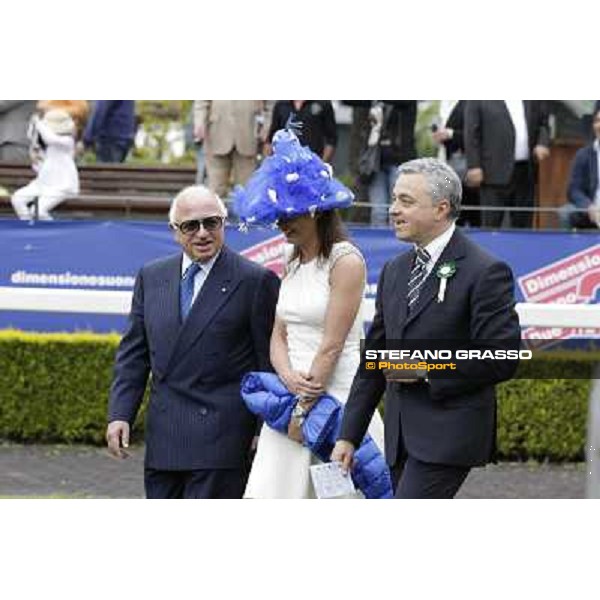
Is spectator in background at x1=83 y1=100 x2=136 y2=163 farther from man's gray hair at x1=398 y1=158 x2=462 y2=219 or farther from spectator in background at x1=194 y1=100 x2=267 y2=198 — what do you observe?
man's gray hair at x1=398 y1=158 x2=462 y2=219

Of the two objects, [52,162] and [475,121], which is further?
[52,162]

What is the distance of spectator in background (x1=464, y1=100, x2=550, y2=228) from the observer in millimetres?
10216

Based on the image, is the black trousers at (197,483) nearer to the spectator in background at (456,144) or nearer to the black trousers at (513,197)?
the spectator in background at (456,144)

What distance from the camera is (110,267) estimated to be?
9.94 metres

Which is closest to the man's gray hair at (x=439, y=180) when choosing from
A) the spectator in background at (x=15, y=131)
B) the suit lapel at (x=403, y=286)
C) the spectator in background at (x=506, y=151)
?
the suit lapel at (x=403, y=286)

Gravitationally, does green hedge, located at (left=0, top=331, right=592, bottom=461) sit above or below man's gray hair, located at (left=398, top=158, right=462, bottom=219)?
below

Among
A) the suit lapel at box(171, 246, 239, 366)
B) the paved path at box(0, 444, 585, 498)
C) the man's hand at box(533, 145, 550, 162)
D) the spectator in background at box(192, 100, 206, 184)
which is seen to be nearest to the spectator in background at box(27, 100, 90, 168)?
the spectator in background at box(192, 100, 206, 184)

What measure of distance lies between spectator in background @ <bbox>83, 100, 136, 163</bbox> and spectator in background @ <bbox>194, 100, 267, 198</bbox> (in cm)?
154

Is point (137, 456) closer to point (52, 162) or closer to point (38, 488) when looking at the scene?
point (38, 488)

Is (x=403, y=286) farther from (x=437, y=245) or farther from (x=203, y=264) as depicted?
(x=203, y=264)

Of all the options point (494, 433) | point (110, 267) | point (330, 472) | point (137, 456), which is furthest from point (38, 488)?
point (494, 433)

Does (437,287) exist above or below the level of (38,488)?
above

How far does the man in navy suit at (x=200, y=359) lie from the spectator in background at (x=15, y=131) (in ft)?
12.6
